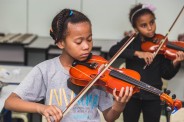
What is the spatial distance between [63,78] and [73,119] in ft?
0.62

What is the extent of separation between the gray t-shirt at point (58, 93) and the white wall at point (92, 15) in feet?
8.89

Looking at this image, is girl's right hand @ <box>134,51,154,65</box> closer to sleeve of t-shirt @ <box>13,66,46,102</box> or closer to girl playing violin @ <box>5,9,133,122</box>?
girl playing violin @ <box>5,9,133,122</box>

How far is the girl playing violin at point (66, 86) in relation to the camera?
5.01 ft

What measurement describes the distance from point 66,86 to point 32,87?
0.15 m

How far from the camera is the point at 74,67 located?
1.63 metres

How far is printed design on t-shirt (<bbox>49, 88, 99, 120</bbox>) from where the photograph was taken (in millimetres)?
1529

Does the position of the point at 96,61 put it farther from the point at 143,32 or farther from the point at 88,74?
the point at 143,32

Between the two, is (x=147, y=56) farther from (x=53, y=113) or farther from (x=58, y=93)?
(x=53, y=113)

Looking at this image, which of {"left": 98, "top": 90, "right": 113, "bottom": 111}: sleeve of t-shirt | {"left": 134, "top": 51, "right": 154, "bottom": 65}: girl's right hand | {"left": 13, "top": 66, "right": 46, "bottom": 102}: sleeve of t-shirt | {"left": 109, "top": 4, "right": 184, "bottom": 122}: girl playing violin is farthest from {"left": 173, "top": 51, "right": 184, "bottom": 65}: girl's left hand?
{"left": 13, "top": 66, "right": 46, "bottom": 102}: sleeve of t-shirt

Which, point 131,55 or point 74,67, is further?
point 131,55

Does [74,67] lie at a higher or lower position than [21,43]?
higher

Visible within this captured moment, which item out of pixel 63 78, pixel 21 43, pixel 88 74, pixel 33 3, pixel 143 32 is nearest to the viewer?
pixel 63 78

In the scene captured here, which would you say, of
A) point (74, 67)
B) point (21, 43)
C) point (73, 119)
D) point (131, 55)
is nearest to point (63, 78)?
point (74, 67)

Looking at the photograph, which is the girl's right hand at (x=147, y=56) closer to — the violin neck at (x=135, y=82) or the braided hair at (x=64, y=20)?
the violin neck at (x=135, y=82)
